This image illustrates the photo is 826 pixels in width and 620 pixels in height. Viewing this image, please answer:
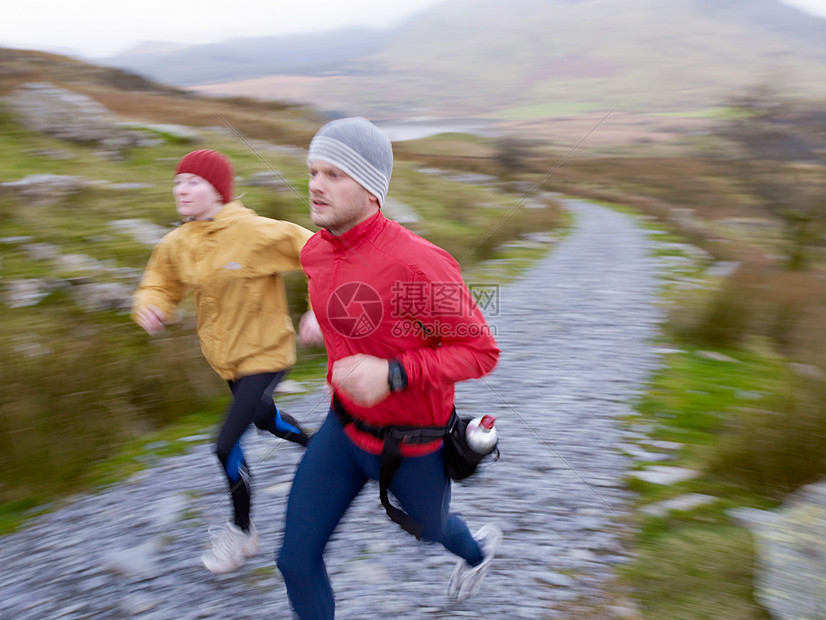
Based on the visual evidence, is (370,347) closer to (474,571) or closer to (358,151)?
(358,151)

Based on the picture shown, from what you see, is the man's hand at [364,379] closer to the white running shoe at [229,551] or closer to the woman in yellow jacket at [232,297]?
the woman in yellow jacket at [232,297]

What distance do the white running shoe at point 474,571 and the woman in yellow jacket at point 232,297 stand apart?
0.98 meters

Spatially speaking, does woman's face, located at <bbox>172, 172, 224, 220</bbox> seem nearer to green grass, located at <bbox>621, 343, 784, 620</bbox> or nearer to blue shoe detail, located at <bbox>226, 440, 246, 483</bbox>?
blue shoe detail, located at <bbox>226, 440, 246, 483</bbox>

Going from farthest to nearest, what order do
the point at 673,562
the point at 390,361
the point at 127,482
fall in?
the point at 127,482
the point at 673,562
the point at 390,361

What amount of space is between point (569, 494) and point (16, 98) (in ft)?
45.5

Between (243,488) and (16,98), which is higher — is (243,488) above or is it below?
below

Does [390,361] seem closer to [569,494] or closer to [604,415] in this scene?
[569,494]

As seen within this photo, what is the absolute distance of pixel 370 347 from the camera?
1861 millimetres

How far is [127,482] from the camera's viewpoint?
11.5 ft

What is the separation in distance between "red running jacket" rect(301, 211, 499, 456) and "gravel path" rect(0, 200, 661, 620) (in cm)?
106

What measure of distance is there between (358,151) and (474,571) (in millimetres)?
1658

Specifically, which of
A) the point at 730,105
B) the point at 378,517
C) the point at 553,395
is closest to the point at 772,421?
the point at 553,395

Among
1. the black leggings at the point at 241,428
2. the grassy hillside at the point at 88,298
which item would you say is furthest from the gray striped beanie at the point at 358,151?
the grassy hillside at the point at 88,298

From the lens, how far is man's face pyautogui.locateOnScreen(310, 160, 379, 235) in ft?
5.98
